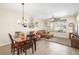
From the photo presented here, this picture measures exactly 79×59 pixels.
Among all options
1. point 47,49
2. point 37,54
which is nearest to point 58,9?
point 47,49

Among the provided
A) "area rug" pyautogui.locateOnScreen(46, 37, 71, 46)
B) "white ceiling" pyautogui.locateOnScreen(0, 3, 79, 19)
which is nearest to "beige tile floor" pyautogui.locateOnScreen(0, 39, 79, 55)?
"area rug" pyautogui.locateOnScreen(46, 37, 71, 46)

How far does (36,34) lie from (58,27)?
0.42 m

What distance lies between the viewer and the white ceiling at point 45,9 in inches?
71.6

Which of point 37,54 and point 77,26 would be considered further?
point 37,54

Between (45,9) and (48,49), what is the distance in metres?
0.73

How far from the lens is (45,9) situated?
6.07ft

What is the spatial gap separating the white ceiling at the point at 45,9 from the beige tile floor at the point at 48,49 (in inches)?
19.2

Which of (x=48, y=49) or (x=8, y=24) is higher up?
(x=8, y=24)

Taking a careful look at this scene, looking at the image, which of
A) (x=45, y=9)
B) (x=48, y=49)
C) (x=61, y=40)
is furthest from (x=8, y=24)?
(x=61, y=40)

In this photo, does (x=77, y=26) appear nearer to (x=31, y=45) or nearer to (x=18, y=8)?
(x=31, y=45)

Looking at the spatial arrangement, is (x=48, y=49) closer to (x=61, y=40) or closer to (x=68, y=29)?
(x=61, y=40)

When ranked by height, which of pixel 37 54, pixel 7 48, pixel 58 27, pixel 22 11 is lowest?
pixel 37 54

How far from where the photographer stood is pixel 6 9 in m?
1.79

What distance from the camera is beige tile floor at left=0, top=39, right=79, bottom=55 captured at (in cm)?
183
